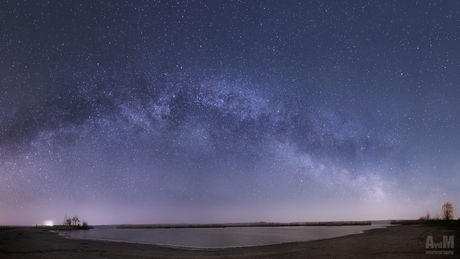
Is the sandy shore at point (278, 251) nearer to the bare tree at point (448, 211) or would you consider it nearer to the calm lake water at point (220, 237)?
the calm lake water at point (220, 237)

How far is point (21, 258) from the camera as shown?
18531 millimetres

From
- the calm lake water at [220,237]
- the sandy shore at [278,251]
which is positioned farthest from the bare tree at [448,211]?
the sandy shore at [278,251]

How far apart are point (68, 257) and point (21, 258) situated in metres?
2.97

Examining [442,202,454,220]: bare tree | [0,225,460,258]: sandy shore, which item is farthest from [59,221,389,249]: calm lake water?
[442,202,454,220]: bare tree

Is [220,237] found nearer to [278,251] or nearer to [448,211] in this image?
[278,251]

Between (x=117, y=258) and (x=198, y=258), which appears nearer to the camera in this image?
(x=117, y=258)

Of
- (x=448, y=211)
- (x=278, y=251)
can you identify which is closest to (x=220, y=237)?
(x=278, y=251)

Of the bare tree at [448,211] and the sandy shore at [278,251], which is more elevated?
the sandy shore at [278,251]

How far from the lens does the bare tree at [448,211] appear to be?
234 feet

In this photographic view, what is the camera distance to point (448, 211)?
71.9 metres

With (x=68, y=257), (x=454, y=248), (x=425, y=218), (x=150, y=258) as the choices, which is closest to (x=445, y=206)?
(x=425, y=218)

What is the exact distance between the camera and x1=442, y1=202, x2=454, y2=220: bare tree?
71375mm

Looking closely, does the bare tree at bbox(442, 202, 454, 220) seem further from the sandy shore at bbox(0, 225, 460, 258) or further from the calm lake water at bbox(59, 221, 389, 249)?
the sandy shore at bbox(0, 225, 460, 258)

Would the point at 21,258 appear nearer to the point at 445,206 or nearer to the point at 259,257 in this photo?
the point at 259,257
